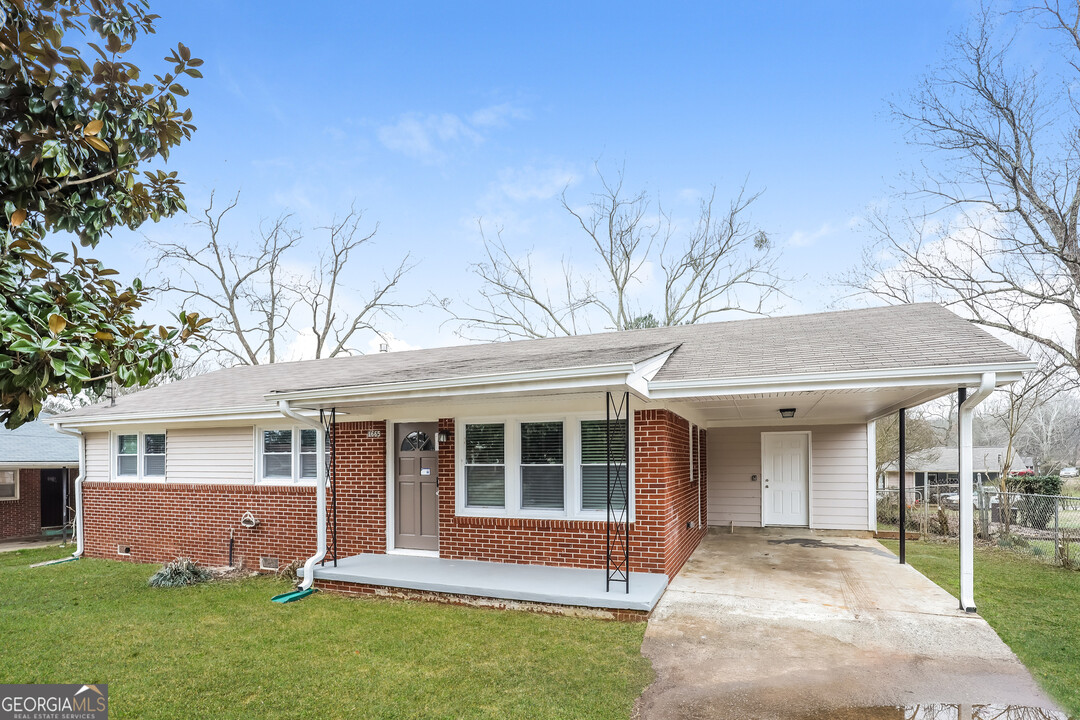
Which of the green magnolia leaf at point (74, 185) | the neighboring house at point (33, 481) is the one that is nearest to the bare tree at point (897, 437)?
the green magnolia leaf at point (74, 185)

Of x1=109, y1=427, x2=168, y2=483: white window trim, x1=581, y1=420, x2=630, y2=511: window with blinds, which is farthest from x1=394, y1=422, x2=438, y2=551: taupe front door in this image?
x1=109, y1=427, x2=168, y2=483: white window trim

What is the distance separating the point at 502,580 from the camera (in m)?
7.34

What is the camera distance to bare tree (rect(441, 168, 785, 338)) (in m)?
22.6

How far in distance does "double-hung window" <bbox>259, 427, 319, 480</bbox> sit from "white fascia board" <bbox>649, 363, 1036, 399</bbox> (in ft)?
19.8

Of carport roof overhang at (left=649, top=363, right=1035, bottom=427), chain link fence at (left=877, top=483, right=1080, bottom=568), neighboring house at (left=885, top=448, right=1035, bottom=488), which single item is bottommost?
neighboring house at (left=885, top=448, right=1035, bottom=488)

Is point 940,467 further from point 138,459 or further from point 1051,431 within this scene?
point 138,459

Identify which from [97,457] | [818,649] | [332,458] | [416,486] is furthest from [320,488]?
[818,649]

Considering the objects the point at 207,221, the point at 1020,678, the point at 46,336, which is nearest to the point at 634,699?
the point at 1020,678

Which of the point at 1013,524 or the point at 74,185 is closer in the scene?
the point at 74,185

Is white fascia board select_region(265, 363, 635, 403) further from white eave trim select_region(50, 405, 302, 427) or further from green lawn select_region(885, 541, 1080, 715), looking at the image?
green lawn select_region(885, 541, 1080, 715)

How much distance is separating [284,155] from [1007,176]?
18.0m

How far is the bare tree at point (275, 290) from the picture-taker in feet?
76.5

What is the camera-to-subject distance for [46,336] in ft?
7.66

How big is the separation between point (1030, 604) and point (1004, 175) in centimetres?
1153
